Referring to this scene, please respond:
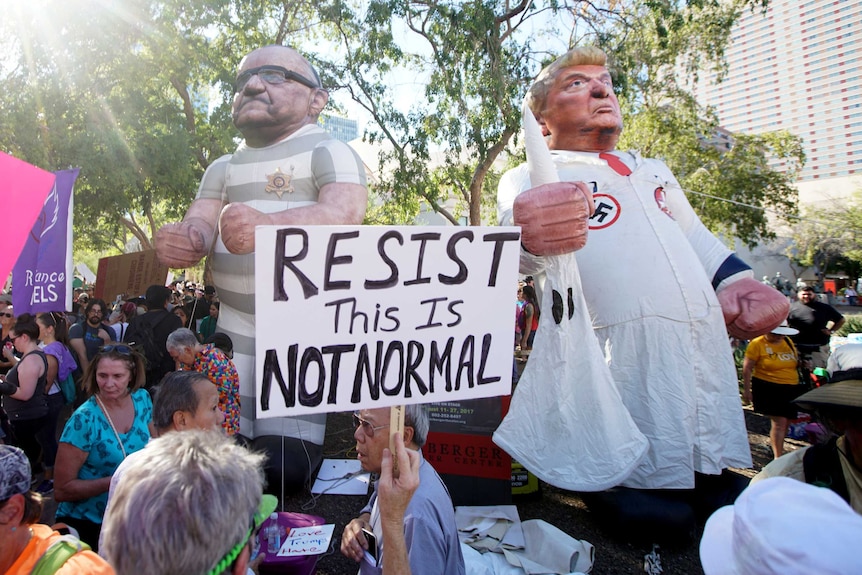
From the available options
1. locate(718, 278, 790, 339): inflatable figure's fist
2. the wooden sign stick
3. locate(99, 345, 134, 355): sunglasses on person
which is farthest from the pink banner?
locate(718, 278, 790, 339): inflatable figure's fist

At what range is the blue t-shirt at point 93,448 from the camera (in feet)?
7.89

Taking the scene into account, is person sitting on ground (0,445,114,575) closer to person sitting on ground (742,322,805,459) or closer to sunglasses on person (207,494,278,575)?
sunglasses on person (207,494,278,575)

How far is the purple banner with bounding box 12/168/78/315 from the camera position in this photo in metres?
3.60

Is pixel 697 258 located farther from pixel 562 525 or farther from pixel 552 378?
pixel 562 525

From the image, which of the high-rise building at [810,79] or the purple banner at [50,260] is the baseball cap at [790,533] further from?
the high-rise building at [810,79]

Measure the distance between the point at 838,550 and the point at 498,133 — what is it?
940cm

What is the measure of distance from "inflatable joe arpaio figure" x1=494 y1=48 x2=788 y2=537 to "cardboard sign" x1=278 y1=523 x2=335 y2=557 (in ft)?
3.26

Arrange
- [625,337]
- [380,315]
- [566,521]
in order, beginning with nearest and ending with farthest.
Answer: [380,315] → [625,337] → [566,521]

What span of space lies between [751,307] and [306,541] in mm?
2660

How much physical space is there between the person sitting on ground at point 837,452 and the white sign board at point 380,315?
92 cm

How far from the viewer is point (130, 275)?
9.19 m

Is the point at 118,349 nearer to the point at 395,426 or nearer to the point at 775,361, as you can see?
the point at 395,426

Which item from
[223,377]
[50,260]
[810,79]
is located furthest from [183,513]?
[810,79]

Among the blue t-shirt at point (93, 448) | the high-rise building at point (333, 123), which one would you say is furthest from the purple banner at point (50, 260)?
the high-rise building at point (333, 123)
